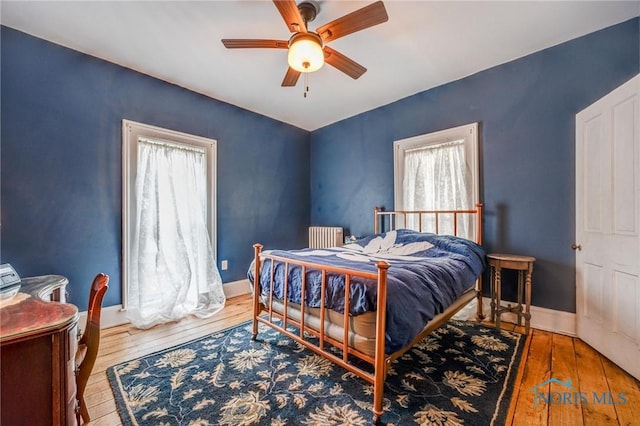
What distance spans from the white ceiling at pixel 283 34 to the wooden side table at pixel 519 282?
6.55 ft

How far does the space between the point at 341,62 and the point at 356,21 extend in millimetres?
445

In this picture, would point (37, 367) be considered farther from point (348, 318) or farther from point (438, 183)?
point (438, 183)

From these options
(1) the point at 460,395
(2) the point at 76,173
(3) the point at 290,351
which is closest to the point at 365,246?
(3) the point at 290,351

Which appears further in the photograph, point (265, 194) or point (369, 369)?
point (265, 194)

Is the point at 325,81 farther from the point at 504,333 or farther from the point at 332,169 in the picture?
the point at 504,333

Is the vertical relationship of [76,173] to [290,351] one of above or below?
above

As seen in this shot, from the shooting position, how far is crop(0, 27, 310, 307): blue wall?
7.23ft

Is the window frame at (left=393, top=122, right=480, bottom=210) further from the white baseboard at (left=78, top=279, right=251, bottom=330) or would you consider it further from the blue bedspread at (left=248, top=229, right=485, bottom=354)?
the white baseboard at (left=78, top=279, right=251, bottom=330)

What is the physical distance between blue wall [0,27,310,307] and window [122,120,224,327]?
0.38 feet

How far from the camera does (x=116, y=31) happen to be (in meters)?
2.24

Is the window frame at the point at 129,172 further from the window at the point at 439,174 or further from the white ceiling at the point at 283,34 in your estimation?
the window at the point at 439,174

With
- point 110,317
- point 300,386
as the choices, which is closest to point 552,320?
point 300,386

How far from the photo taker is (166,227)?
2961mm

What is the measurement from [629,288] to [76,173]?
4.61 metres
